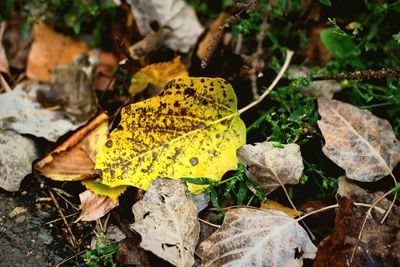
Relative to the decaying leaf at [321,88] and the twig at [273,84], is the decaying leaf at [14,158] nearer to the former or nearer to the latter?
the twig at [273,84]

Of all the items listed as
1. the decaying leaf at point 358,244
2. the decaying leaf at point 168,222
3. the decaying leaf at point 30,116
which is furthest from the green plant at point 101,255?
the decaying leaf at point 358,244

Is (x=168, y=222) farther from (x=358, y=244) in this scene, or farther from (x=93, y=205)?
(x=358, y=244)

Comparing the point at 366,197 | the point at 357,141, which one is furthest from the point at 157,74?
the point at 366,197

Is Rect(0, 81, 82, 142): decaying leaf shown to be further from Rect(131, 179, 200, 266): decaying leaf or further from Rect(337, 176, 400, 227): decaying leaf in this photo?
Rect(337, 176, 400, 227): decaying leaf

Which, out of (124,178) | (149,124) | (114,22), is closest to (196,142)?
(149,124)

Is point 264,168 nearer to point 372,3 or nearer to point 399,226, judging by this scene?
point 399,226
